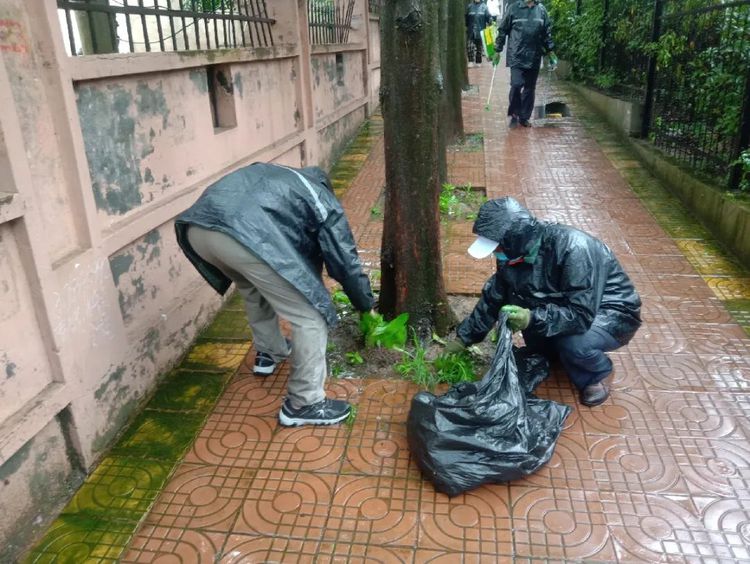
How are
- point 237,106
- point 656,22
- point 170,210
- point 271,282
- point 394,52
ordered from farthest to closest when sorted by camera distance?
point 656,22 → point 237,106 → point 170,210 → point 394,52 → point 271,282

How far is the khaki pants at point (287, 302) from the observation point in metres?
2.78

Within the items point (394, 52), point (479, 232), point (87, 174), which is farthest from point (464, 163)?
point (87, 174)

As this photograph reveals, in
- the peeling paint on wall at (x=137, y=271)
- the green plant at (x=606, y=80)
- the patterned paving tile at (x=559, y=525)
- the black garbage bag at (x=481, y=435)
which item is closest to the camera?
the patterned paving tile at (x=559, y=525)

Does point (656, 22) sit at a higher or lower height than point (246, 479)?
higher

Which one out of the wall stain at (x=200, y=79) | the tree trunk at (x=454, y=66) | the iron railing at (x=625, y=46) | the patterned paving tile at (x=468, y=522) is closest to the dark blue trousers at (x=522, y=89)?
the tree trunk at (x=454, y=66)

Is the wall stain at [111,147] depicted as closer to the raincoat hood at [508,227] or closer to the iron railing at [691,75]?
the raincoat hood at [508,227]

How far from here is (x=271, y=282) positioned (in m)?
2.83

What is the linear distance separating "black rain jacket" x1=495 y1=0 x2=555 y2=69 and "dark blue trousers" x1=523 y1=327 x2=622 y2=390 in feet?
22.7

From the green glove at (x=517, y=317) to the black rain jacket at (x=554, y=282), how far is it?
60mm

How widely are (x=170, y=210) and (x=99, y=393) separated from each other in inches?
46.7

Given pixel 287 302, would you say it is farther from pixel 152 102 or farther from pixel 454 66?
pixel 454 66

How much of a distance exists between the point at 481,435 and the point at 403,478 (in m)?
0.40

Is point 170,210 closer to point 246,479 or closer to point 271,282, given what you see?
point 271,282

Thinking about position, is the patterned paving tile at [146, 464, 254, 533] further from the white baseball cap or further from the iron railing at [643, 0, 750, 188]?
the iron railing at [643, 0, 750, 188]
